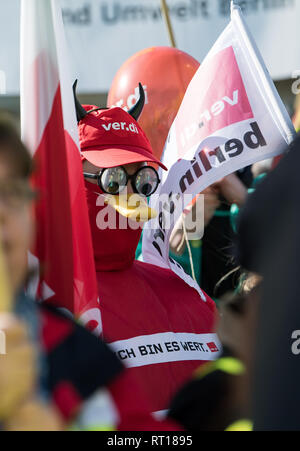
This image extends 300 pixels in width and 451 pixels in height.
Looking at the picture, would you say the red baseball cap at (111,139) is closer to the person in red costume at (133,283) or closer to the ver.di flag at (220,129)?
the person in red costume at (133,283)

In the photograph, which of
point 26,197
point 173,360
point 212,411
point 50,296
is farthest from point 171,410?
point 173,360

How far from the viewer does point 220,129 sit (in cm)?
187

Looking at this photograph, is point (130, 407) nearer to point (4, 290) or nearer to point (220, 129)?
point (4, 290)

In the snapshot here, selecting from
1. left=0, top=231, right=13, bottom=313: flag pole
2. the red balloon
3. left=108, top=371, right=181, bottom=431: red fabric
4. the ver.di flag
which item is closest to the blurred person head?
left=0, top=231, right=13, bottom=313: flag pole

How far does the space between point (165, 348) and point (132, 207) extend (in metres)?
0.42

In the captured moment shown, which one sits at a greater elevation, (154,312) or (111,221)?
(111,221)

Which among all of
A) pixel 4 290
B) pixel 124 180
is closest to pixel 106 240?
pixel 124 180

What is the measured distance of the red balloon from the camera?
111 inches

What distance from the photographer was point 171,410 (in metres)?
0.97

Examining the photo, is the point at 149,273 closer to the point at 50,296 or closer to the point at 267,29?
the point at 50,296

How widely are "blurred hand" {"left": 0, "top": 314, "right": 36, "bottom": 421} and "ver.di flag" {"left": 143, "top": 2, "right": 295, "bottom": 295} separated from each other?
1.24m

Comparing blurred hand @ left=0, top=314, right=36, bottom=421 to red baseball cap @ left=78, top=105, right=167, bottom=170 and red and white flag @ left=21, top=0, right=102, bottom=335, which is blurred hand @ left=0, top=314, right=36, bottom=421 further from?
red baseball cap @ left=78, top=105, right=167, bottom=170

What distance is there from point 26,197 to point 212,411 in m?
0.46

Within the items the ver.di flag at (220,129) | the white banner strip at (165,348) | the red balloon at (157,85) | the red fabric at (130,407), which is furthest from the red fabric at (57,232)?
the red balloon at (157,85)
